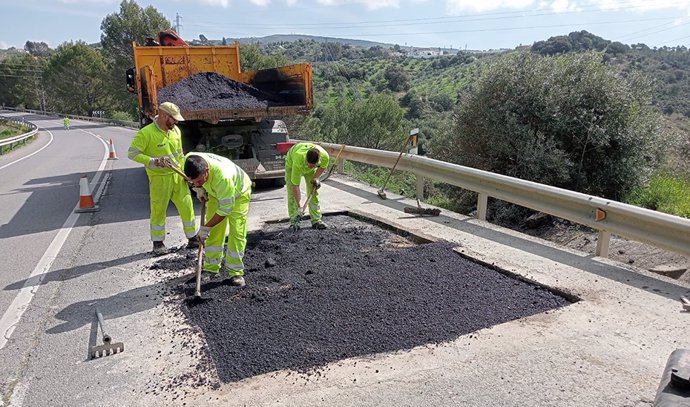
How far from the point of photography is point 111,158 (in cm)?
1552

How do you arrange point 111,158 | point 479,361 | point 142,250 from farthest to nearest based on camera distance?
point 111,158 < point 142,250 < point 479,361

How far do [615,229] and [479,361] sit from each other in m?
2.52

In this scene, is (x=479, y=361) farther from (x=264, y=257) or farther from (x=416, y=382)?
(x=264, y=257)

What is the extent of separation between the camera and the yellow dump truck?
26.2 feet

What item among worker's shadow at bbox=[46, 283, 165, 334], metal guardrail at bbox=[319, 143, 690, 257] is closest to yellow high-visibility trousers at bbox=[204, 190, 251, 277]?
worker's shadow at bbox=[46, 283, 165, 334]

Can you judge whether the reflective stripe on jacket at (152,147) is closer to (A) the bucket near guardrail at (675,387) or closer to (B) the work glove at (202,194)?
(B) the work glove at (202,194)

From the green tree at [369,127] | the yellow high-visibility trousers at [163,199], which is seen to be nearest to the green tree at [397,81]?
the green tree at [369,127]

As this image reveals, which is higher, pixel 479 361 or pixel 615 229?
pixel 615 229

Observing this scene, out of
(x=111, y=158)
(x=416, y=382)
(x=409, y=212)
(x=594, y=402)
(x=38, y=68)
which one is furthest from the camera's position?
(x=38, y=68)

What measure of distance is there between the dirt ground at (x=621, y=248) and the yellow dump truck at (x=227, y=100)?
4.57 meters

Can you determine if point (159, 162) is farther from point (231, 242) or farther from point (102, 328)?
point (102, 328)

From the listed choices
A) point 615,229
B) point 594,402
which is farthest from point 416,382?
point 615,229

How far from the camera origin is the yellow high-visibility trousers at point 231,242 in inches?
180

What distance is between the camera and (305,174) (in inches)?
252
